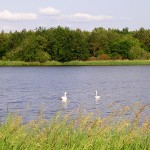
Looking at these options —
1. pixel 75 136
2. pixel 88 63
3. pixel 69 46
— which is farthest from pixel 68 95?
pixel 69 46

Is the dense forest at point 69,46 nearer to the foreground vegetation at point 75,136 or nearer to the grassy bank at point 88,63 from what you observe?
the grassy bank at point 88,63

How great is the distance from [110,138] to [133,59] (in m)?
96.4

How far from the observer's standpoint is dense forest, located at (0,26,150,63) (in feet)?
332

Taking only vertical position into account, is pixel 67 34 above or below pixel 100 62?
above

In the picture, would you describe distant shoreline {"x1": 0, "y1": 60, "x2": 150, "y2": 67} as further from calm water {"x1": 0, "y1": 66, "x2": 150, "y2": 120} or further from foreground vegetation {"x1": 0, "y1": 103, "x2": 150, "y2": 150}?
foreground vegetation {"x1": 0, "y1": 103, "x2": 150, "y2": 150}

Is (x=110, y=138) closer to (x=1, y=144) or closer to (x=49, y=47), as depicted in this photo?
(x=1, y=144)

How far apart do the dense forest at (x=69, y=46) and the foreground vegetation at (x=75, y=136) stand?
89818 millimetres

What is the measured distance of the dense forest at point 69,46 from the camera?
101m

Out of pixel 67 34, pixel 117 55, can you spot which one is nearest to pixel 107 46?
pixel 117 55

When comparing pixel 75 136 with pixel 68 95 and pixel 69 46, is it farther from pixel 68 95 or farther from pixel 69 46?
pixel 69 46

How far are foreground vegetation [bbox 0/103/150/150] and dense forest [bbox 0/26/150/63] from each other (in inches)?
3536

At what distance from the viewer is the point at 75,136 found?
26.0ft

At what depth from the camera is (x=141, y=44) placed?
10900cm

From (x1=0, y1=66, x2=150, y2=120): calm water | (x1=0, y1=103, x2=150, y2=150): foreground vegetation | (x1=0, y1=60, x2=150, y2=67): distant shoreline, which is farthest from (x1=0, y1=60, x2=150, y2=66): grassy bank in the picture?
(x1=0, y1=103, x2=150, y2=150): foreground vegetation
